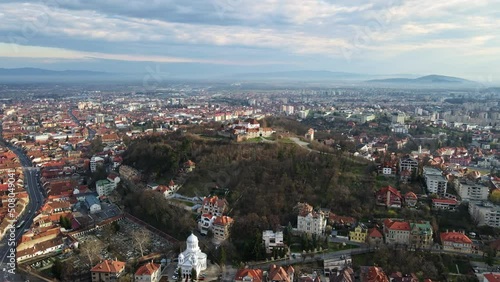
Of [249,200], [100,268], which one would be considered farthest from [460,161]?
[100,268]

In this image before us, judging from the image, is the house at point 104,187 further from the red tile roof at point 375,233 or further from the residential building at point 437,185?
the residential building at point 437,185

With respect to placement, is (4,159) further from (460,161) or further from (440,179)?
(460,161)

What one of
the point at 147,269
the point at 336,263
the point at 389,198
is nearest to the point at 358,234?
the point at 336,263

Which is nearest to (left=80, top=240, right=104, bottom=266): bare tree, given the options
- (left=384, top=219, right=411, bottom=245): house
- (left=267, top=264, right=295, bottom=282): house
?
(left=267, top=264, right=295, bottom=282): house

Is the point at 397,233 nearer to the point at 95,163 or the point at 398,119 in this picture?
the point at 95,163

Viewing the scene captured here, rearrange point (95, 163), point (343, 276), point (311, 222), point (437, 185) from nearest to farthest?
point (343, 276)
point (311, 222)
point (437, 185)
point (95, 163)
